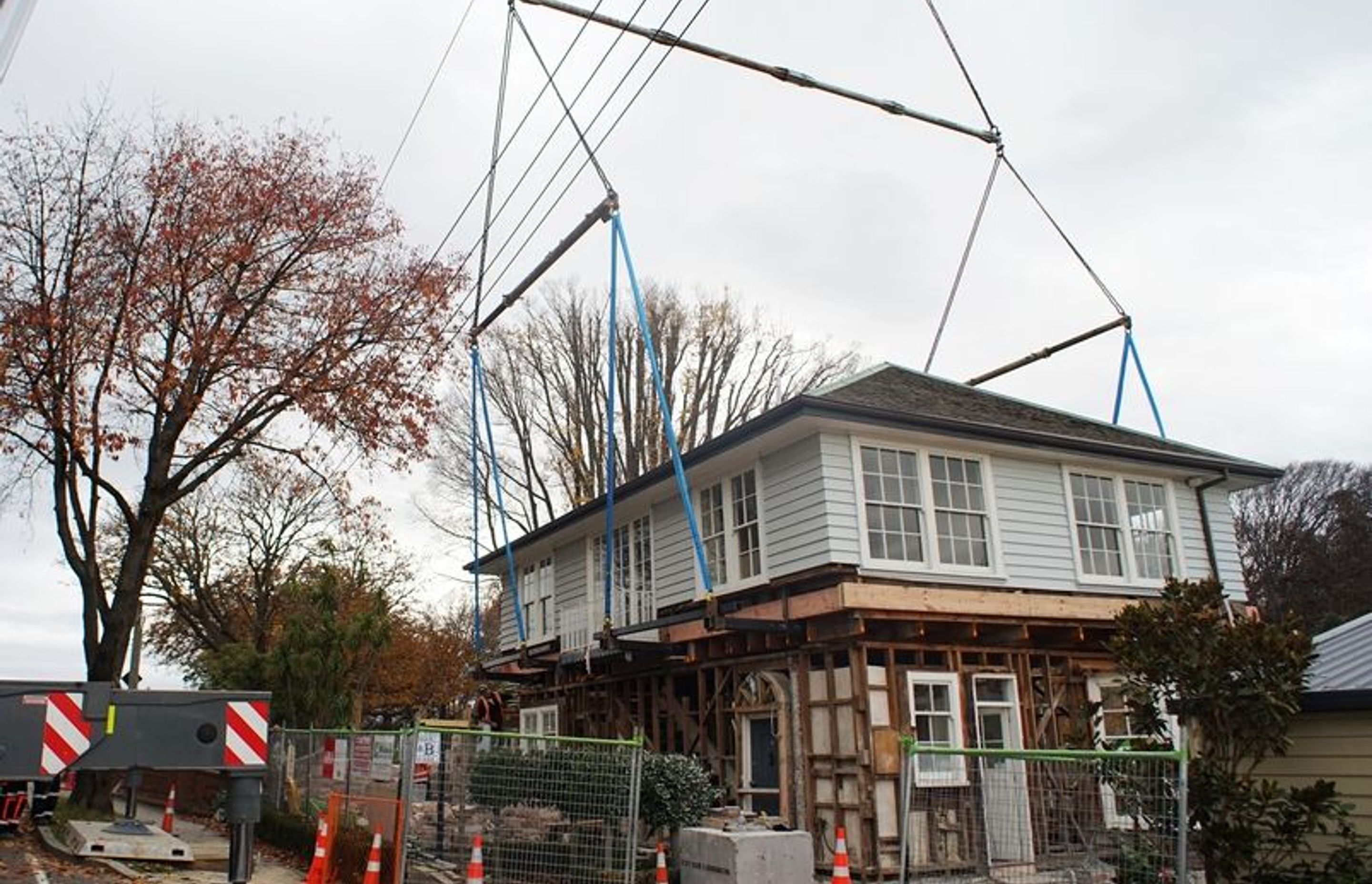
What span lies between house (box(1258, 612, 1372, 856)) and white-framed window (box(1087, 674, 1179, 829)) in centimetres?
93

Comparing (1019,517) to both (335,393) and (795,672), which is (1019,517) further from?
(335,393)

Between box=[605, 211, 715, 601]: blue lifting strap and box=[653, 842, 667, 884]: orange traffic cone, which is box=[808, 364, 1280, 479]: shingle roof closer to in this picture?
box=[605, 211, 715, 601]: blue lifting strap

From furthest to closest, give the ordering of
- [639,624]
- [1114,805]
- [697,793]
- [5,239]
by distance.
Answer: [5,239], [639,624], [697,793], [1114,805]

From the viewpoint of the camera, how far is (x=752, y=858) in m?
10.2

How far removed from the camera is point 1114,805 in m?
8.13

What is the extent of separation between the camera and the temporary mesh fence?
719 cm

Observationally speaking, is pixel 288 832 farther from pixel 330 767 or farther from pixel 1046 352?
pixel 1046 352

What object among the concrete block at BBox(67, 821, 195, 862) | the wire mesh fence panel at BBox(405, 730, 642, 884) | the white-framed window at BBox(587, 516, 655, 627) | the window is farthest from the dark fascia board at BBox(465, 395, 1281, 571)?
the concrete block at BBox(67, 821, 195, 862)

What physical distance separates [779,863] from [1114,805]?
11.8ft

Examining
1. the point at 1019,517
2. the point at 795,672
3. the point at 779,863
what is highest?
the point at 1019,517

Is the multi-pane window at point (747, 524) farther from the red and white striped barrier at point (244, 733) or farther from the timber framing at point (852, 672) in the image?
the red and white striped barrier at point (244, 733)

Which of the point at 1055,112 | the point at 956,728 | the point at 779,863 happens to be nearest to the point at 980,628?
the point at 956,728

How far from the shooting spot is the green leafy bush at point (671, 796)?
11.4 metres

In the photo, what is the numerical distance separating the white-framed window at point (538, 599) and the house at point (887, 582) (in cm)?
319
